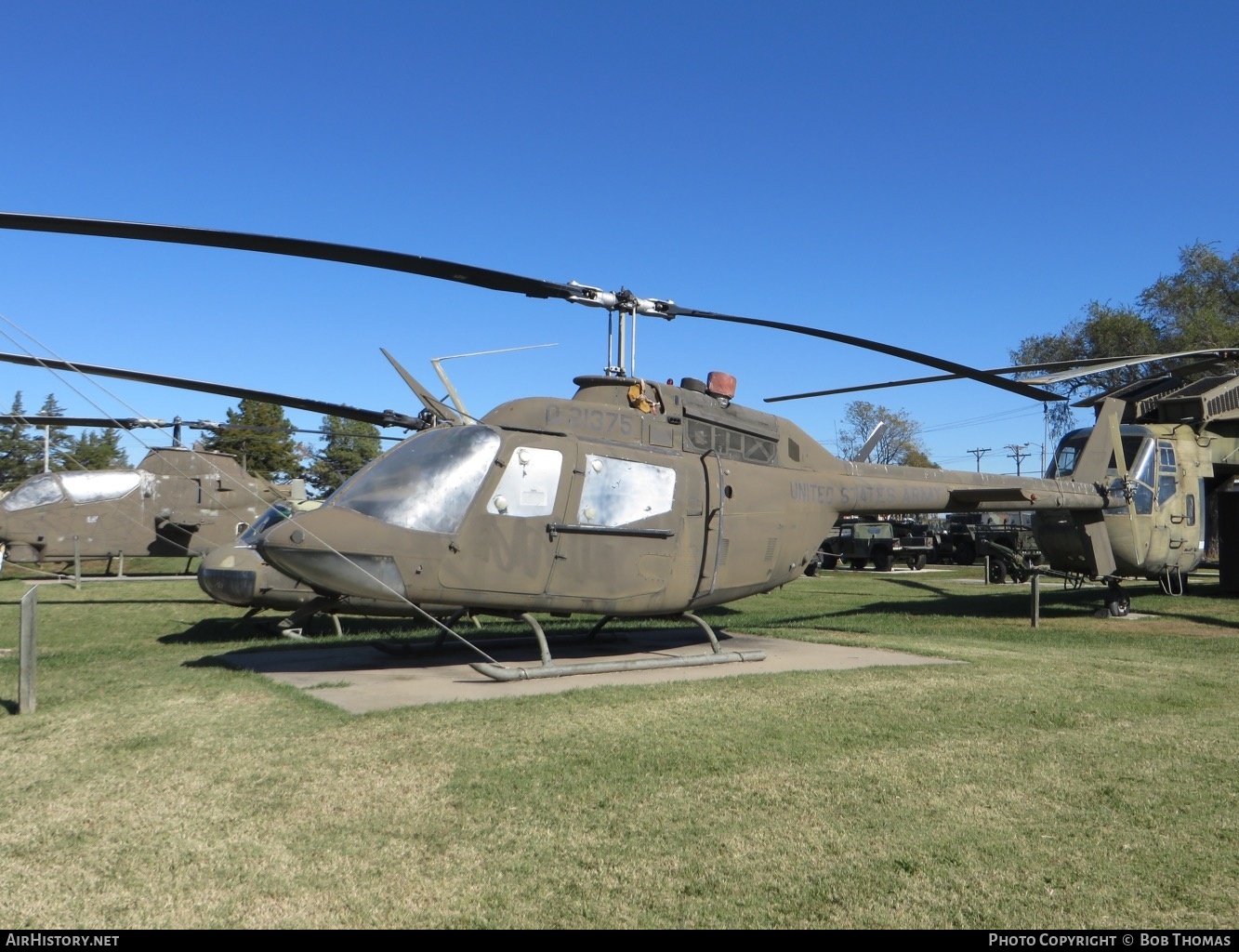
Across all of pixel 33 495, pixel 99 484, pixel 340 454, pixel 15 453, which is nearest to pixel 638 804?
pixel 99 484

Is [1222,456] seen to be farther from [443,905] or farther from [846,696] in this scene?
[443,905]

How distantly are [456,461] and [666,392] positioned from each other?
8.42 feet

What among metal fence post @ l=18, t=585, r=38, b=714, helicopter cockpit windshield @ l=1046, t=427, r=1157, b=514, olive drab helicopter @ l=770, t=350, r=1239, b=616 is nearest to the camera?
metal fence post @ l=18, t=585, r=38, b=714

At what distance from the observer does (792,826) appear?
4641mm

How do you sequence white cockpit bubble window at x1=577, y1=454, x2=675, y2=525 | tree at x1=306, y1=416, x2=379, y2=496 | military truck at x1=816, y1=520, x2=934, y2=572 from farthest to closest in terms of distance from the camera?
1. tree at x1=306, y1=416, x2=379, y2=496
2. military truck at x1=816, y1=520, x2=934, y2=572
3. white cockpit bubble window at x1=577, y1=454, x2=675, y2=525

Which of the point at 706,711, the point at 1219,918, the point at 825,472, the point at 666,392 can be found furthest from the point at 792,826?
the point at 825,472

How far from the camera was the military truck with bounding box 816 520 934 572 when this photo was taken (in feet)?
105

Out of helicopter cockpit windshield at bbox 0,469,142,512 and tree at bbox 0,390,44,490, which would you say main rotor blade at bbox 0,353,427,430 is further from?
tree at bbox 0,390,44,490

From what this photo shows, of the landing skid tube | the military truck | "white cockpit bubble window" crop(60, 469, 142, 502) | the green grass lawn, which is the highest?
"white cockpit bubble window" crop(60, 469, 142, 502)

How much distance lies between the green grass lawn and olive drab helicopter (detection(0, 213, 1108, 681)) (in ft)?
3.81

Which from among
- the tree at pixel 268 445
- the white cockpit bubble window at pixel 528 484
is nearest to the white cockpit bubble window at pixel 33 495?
the white cockpit bubble window at pixel 528 484

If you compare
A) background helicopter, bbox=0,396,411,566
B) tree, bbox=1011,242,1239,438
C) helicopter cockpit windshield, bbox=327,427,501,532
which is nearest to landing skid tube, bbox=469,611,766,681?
helicopter cockpit windshield, bbox=327,427,501,532

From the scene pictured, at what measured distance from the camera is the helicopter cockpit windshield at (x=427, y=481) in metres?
8.02

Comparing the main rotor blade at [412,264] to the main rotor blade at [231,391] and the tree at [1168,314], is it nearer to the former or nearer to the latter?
the main rotor blade at [231,391]
